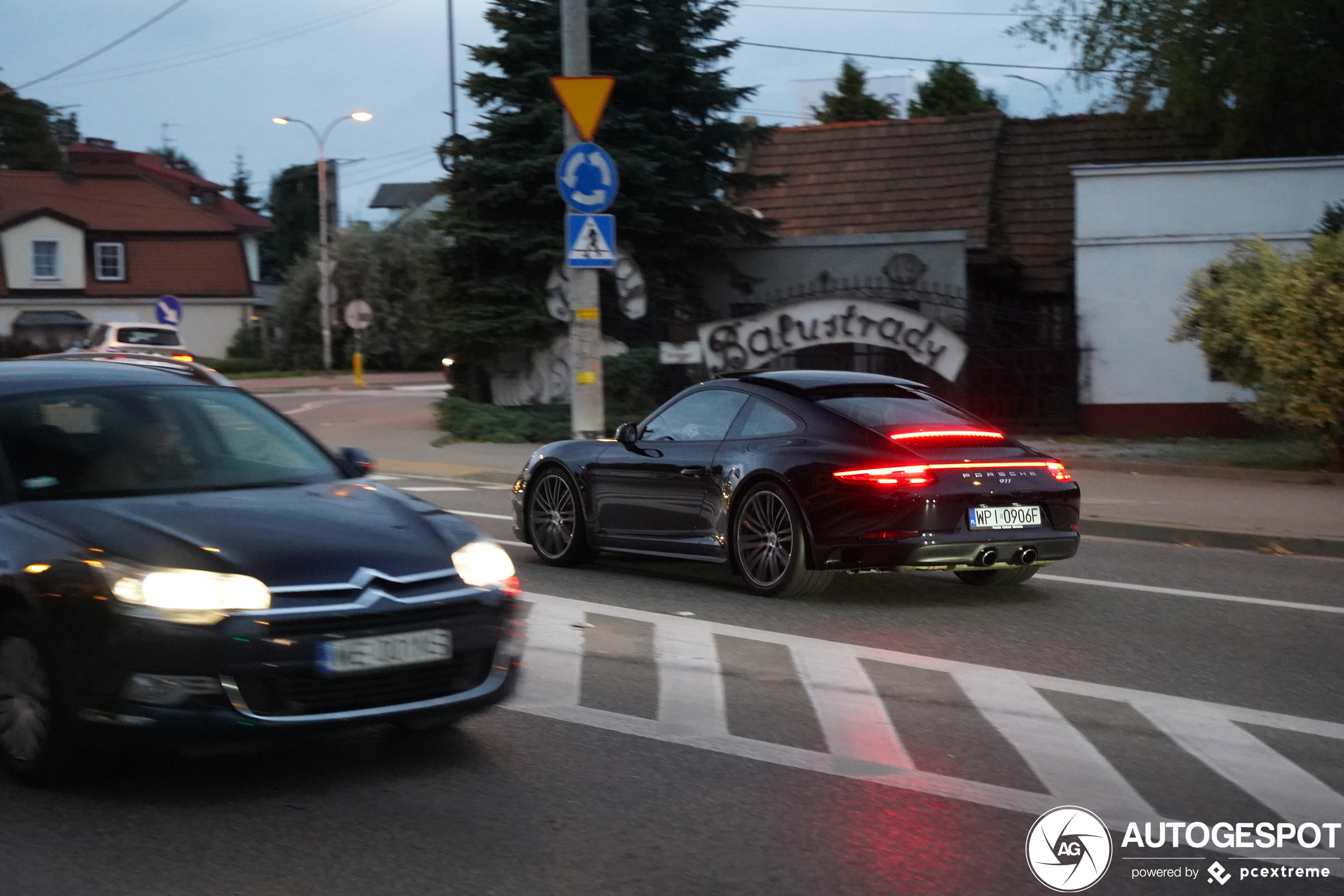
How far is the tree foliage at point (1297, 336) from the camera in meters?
15.2

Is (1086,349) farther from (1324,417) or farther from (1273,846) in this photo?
(1273,846)

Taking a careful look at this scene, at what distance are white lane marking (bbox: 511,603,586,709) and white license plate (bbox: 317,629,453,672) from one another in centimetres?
131

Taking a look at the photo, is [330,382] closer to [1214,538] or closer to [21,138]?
[1214,538]

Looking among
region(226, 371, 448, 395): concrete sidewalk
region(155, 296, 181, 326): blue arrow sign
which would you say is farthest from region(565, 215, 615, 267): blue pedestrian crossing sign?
region(226, 371, 448, 395): concrete sidewalk

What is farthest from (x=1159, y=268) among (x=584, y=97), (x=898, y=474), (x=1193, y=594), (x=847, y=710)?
(x=847, y=710)

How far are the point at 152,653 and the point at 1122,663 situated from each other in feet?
15.3

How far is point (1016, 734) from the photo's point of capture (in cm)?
618

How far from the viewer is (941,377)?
877 inches

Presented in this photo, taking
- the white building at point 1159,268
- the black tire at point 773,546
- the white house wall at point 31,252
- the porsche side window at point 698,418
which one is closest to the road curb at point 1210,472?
the white building at point 1159,268

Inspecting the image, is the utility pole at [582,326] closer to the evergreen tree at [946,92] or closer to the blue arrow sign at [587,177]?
the blue arrow sign at [587,177]

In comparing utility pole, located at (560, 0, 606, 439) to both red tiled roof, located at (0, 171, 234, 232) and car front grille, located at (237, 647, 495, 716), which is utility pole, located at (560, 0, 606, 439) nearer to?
car front grille, located at (237, 647, 495, 716)

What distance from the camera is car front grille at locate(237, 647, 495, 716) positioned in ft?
16.4

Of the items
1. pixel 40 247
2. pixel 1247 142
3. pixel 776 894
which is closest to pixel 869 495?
pixel 776 894

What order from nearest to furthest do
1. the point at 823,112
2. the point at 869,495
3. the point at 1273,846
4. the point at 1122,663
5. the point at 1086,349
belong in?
the point at 1273,846
the point at 1122,663
the point at 869,495
the point at 1086,349
the point at 823,112
